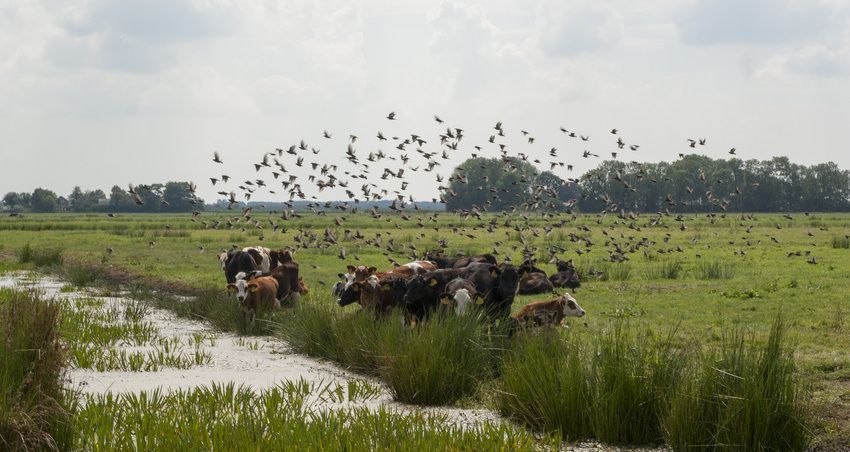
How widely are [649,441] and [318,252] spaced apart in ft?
107

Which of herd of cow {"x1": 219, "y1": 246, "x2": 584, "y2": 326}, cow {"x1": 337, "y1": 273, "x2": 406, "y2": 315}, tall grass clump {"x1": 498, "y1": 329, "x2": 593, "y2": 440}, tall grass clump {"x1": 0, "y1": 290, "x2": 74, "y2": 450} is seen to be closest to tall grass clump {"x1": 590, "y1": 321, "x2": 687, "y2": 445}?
tall grass clump {"x1": 498, "y1": 329, "x2": 593, "y2": 440}

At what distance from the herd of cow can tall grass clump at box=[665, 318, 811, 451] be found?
3494mm

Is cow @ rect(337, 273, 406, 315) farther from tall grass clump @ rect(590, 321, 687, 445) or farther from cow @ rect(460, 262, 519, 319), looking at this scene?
tall grass clump @ rect(590, 321, 687, 445)

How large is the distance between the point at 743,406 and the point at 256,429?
15.1 ft

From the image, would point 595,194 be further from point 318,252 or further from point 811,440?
point 811,440

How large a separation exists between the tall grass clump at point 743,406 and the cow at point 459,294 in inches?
165

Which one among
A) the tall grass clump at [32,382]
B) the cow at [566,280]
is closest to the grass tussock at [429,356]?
the tall grass clump at [32,382]

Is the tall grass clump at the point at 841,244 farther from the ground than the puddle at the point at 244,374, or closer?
farther from the ground

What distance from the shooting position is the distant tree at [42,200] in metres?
176

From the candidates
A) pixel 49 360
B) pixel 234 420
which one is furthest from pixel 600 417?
Result: pixel 49 360

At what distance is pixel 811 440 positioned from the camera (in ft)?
30.0

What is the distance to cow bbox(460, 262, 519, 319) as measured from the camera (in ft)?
48.1

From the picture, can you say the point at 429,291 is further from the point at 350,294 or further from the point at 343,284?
the point at 343,284

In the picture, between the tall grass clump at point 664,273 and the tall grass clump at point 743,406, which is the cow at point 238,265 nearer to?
the tall grass clump at point 664,273
